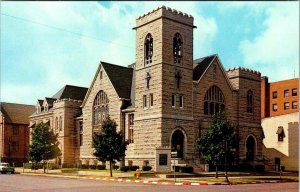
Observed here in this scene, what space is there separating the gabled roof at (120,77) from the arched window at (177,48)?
10.4m

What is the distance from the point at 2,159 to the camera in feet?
300

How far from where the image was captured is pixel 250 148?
6838 centimetres

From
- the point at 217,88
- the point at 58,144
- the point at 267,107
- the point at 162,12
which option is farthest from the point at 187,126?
the point at 267,107

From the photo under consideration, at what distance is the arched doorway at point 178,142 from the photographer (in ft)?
186

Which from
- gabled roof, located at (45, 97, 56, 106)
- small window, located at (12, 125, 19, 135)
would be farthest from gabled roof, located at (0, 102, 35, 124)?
gabled roof, located at (45, 97, 56, 106)

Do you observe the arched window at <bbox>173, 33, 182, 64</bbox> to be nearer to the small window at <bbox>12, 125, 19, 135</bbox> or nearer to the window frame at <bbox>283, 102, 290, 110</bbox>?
the window frame at <bbox>283, 102, 290, 110</bbox>

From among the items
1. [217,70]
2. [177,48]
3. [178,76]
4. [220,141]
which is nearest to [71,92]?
[217,70]

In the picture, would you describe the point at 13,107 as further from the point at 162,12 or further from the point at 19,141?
the point at 162,12

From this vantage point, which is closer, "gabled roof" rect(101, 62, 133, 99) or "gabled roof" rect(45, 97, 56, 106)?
"gabled roof" rect(101, 62, 133, 99)

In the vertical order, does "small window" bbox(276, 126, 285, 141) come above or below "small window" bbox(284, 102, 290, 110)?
below

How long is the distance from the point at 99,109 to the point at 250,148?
76.8ft

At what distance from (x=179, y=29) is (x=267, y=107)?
46.4 metres

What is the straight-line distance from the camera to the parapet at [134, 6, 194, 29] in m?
57.2

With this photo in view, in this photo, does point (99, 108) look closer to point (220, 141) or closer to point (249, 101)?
point (249, 101)
